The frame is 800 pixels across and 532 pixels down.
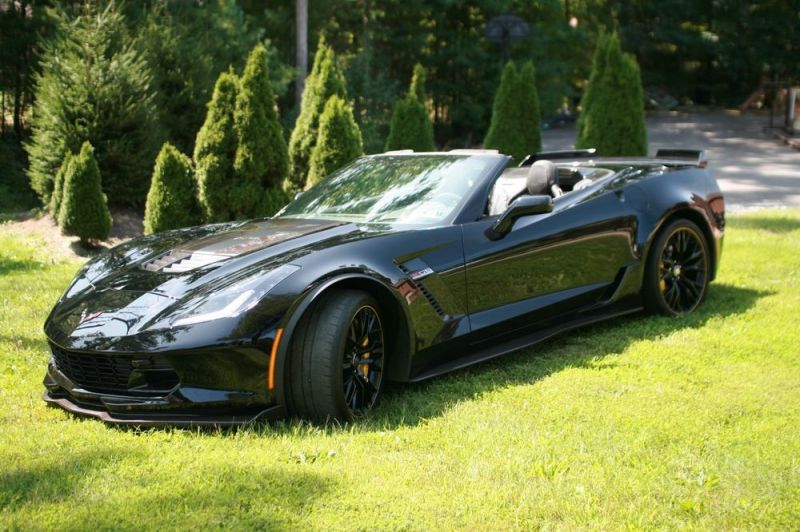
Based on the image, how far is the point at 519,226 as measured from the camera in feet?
17.3

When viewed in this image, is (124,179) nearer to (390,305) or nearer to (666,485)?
(390,305)

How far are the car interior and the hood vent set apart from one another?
1684mm

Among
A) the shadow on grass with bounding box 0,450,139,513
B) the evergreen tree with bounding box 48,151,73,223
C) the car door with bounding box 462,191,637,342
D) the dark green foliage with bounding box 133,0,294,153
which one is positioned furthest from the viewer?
the dark green foliage with bounding box 133,0,294,153

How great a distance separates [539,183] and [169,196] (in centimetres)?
582

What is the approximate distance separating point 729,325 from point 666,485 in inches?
117

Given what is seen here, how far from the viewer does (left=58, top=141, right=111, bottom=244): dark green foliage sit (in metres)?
10.6

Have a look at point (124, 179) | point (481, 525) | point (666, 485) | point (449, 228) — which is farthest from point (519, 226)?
point (124, 179)

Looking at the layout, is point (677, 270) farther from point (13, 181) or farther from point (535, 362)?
point (13, 181)

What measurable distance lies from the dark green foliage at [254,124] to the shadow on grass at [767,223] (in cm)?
583

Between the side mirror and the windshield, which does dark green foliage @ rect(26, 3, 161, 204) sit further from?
the side mirror

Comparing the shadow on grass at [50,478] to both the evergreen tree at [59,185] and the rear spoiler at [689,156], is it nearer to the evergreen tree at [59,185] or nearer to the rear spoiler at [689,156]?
the rear spoiler at [689,156]

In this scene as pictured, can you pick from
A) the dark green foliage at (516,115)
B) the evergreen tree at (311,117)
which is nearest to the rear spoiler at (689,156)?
the evergreen tree at (311,117)

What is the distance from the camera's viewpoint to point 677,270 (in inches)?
255

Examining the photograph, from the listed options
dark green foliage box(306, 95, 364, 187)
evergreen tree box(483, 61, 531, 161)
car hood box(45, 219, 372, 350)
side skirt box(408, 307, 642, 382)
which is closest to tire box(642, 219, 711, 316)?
side skirt box(408, 307, 642, 382)
